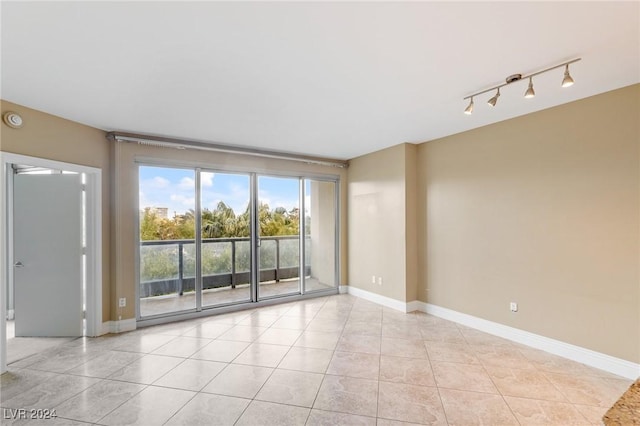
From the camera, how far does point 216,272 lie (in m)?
4.67

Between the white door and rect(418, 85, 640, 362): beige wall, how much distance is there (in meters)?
4.92

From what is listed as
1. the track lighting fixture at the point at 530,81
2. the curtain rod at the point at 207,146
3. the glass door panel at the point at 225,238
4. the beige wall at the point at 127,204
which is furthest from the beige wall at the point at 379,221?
the beige wall at the point at 127,204

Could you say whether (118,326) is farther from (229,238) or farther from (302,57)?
(302,57)

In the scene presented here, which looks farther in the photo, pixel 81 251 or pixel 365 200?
pixel 365 200

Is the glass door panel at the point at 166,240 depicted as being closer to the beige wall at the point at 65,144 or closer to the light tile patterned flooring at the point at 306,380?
the beige wall at the point at 65,144

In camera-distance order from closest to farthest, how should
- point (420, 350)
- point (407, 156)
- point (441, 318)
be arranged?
point (420, 350) < point (441, 318) < point (407, 156)

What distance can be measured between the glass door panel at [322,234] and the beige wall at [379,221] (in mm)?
361

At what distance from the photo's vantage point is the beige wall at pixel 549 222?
8.63 ft

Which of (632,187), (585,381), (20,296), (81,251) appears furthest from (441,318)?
(20,296)

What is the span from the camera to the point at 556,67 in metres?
2.23

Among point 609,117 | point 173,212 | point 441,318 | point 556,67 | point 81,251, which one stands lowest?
point 441,318

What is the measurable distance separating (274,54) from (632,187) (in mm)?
3353

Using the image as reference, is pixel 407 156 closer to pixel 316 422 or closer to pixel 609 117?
pixel 609 117

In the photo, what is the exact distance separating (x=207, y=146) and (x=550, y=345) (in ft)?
16.5
